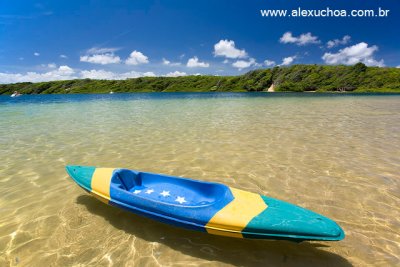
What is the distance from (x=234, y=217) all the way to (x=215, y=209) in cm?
41

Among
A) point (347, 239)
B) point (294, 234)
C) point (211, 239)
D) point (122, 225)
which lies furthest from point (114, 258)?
point (347, 239)

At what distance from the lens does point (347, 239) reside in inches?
203

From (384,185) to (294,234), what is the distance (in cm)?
539

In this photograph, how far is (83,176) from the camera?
6.58 m

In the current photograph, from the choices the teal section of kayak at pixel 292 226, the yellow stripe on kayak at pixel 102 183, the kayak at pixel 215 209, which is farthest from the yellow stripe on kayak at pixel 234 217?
the yellow stripe on kayak at pixel 102 183

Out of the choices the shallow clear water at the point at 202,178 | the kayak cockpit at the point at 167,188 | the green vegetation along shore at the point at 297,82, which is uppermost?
the green vegetation along shore at the point at 297,82

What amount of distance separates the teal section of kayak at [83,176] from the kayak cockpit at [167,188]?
0.72m

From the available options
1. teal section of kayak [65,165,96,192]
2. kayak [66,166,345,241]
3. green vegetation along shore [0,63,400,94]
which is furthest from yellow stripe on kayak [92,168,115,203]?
green vegetation along shore [0,63,400,94]

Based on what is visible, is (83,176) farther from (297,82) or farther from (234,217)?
(297,82)

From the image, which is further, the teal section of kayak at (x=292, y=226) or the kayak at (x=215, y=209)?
the kayak at (x=215, y=209)

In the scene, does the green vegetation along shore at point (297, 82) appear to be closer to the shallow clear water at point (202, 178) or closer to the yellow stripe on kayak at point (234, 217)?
the shallow clear water at point (202, 178)

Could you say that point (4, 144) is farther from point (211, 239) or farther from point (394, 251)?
point (394, 251)

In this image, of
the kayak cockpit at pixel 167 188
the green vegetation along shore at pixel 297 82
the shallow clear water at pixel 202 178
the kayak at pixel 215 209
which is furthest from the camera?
the green vegetation along shore at pixel 297 82

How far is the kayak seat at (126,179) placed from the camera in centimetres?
627
